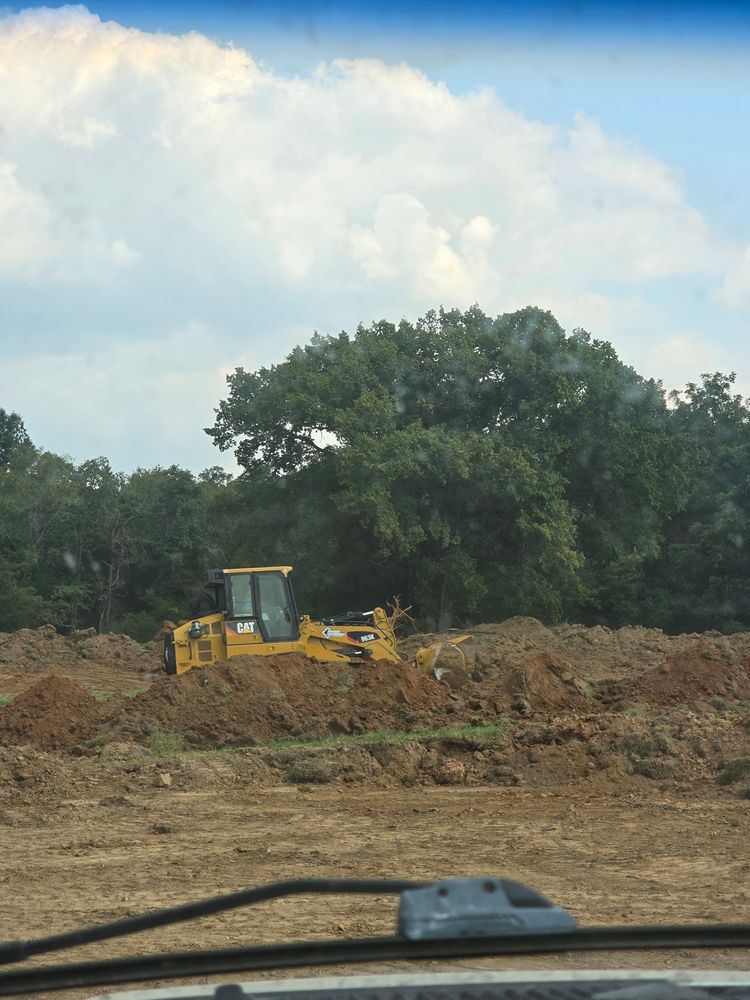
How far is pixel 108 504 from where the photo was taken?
54.9 m

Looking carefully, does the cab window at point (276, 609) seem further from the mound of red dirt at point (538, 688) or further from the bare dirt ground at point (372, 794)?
the mound of red dirt at point (538, 688)

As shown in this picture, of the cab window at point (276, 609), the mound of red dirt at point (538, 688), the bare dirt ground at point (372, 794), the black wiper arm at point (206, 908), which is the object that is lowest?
the bare dirt ground at point (372, 794)

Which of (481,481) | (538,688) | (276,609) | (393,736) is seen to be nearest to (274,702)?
(393,736)

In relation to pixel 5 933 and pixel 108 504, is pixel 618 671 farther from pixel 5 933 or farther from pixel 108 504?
A: pixel 108 504

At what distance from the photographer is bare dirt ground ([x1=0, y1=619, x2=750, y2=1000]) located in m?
8.60

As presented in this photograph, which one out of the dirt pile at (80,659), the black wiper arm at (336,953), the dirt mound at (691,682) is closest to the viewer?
the black wiper arm at (336,953)

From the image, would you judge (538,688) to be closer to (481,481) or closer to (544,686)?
(544,686)

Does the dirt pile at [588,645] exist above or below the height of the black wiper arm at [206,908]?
above

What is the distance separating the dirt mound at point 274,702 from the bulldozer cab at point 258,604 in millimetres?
1642

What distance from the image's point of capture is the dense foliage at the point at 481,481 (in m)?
38.8

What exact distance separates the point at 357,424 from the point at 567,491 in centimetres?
811

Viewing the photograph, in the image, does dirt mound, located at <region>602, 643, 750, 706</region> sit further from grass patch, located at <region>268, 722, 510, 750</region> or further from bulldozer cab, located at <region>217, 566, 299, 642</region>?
bulldozer cab, located at <region>217, 566, 299, 642</region>

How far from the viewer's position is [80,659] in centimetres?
3369

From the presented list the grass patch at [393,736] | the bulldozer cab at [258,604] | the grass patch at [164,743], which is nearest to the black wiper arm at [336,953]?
the grass patch at [393,736]
